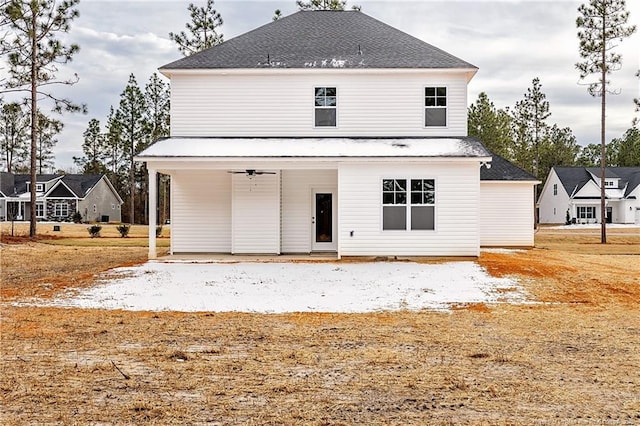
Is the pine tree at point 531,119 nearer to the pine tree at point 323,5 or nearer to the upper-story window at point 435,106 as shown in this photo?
the pine tree at point 323,5

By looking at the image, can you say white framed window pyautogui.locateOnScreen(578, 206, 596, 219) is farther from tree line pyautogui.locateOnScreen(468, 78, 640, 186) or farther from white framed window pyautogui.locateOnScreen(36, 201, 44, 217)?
white framed window pyautogui.locateOnScreen(36, 201, 44, 217)

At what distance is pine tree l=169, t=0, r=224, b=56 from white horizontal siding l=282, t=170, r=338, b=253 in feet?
71.2

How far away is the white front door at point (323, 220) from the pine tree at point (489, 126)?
33167 mm

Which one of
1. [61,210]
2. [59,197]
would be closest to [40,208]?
[61,210]

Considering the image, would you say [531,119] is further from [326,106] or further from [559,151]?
[326,106]

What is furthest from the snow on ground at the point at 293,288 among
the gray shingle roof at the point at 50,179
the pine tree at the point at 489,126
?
the gray shingle roof at the point at 50,179

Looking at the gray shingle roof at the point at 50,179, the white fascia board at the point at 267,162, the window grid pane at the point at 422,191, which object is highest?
the gray shingle roof at the point at 50,179

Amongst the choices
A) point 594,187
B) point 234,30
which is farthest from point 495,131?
point 234,30

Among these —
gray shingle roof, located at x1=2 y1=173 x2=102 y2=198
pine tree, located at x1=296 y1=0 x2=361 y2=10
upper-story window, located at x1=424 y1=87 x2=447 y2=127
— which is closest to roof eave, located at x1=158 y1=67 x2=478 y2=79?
upper-story window, located at x1=424 y1=87 x2=447 y2=127

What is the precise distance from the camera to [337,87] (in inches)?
730

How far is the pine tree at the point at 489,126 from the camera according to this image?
159 ft

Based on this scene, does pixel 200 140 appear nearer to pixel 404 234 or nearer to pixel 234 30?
pixel 404 234

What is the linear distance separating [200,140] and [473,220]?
8924 mm

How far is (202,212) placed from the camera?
18.5 m
